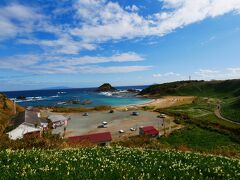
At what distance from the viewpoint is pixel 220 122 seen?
88.9m

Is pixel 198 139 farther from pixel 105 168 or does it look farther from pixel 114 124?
pixel 105 168

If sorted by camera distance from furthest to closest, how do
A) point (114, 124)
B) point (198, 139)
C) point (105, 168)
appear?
point (114, 124), point (198, 139), point (105, 168)

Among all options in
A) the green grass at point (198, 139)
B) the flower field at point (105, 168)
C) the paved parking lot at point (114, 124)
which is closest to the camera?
the flower field at point (105, 168)

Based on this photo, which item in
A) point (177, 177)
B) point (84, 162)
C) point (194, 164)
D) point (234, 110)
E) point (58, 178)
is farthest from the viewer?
point (234, 110)

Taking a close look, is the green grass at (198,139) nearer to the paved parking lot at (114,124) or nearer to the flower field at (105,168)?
the paved parking lot at (114,124)

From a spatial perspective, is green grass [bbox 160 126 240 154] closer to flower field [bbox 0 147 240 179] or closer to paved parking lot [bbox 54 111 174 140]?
paved parking lot [bbox 54 111 174 140]

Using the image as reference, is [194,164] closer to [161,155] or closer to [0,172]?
[161,155]

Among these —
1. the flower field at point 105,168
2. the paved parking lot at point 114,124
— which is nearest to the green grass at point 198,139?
the paved parking lot at point 114,124

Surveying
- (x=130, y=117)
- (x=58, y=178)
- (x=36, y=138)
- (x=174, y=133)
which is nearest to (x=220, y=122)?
(x=174, y=133)

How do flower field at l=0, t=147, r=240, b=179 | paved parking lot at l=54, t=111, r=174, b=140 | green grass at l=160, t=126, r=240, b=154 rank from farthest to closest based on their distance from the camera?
1. paved parking lot at l=54, t=111, r=174, b=140
2. green grass at l=160, t=126, r=240, b=154
3. flower field at l=0, t=147, r=240, b=179

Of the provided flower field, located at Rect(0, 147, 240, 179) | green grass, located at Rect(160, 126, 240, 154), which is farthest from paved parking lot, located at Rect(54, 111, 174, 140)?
flower field, located at Rect(0, 147, 240, 179)

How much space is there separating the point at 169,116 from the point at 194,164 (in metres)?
98.8

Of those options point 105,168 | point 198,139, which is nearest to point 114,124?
point 198,139

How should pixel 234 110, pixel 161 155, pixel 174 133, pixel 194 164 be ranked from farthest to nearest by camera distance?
pixel 234 110
pixel 174 133
pixel 161 155
pixel 194 164
